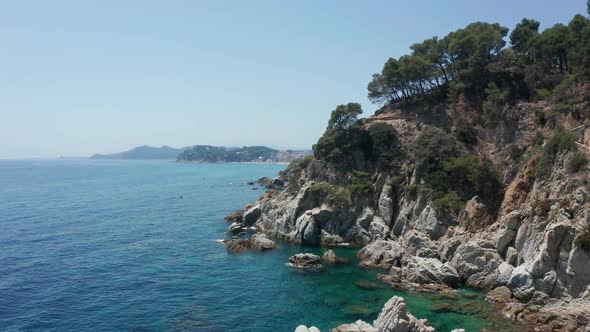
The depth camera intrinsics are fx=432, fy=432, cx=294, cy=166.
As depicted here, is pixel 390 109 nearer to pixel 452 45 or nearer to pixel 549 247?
pixel 452 45

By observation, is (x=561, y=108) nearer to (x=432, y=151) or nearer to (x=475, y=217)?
(x=432, y=151)

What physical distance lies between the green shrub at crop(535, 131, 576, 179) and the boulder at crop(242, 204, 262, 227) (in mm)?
48841

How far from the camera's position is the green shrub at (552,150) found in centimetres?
4722

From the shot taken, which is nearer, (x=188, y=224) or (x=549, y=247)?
(x=549, y=247)

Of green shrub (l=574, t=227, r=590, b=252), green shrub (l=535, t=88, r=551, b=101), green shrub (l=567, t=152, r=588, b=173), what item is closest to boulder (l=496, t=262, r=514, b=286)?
green shrub (l=574, t=227, r=590, b=252)

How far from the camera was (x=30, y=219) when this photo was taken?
90.4 meters

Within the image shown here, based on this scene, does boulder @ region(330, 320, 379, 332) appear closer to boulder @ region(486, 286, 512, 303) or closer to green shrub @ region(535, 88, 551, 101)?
boulder @ region(486, 286, 512, 303)

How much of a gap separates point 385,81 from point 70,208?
7983 centimetres

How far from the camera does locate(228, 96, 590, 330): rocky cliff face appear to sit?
40.7m

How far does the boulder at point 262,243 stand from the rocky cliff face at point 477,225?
180 inches

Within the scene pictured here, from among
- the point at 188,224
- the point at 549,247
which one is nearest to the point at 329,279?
the point at 549,247

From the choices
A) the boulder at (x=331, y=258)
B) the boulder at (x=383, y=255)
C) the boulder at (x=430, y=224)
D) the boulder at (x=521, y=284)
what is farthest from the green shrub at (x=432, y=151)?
the boulder at (x=521, y=284)

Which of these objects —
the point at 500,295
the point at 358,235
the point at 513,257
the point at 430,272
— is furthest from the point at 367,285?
the point at 358,235

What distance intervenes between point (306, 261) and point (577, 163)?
1308 inches
